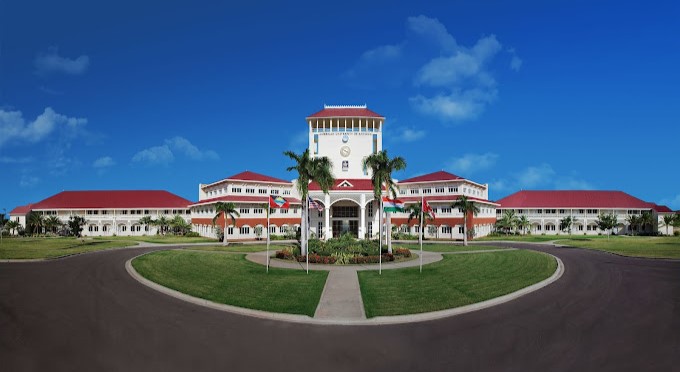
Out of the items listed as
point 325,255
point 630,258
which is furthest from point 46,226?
point 630,258

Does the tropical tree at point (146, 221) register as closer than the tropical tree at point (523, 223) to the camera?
No

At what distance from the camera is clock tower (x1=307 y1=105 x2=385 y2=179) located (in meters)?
61.5

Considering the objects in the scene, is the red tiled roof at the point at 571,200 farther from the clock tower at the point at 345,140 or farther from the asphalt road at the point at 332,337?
the asphalt road at the point at 332,337

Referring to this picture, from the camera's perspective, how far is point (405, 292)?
1886cm

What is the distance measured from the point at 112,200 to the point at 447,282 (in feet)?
232

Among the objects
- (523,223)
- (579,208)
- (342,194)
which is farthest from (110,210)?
(579,208)

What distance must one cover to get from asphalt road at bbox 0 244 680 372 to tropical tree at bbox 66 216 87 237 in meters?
54.3

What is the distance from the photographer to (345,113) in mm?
63188

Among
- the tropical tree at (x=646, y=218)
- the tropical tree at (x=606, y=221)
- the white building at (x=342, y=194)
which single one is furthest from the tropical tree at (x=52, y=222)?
the tropical tree at (x=646, y=218)

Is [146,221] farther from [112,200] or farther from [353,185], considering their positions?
[353,185]

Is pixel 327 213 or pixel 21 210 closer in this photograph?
pixel 327 213

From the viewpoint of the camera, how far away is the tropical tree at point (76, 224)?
65688mm

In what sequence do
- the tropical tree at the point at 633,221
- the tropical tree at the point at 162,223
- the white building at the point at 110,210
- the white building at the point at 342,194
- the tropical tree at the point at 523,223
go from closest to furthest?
the white building at the point at 342,194 < the tropical tree at the point at 633,221 < the tropical tree at the point at 162,223 < the tropical tree at the point at 523,223 < the white building at the point at 110,210

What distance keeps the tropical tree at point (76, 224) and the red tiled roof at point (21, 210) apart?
11123 mm
